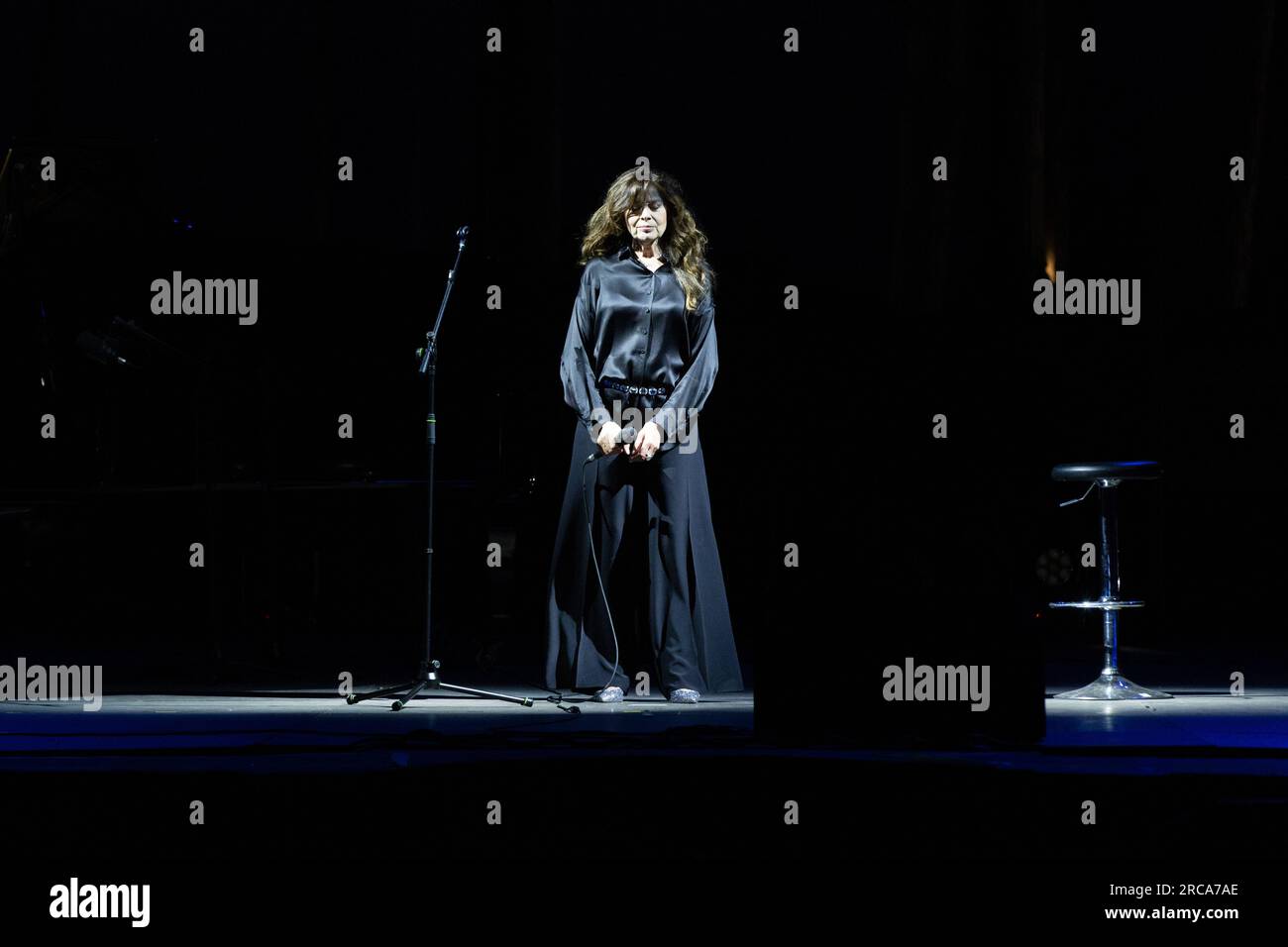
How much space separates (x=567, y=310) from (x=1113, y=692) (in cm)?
311

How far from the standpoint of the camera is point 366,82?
7.57 m

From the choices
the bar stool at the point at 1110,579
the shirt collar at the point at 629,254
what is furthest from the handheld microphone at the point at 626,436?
the bar stool at the point at 1110,579

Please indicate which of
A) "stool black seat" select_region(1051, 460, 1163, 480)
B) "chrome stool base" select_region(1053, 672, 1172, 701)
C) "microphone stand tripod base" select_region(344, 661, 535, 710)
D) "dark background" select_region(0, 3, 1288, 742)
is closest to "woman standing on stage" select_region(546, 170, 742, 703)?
"microphone stand tripod base" select_region(344, 661, 535, 710)

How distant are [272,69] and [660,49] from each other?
2.08 m

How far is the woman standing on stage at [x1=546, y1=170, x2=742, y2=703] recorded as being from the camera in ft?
13.8

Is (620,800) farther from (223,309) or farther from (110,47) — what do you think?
(110,47)

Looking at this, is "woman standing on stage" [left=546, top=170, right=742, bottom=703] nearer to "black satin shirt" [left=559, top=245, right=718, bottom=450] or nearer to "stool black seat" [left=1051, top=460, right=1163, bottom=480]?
"black satin shirt" [left=559, top=245, right=718, bottom=450]

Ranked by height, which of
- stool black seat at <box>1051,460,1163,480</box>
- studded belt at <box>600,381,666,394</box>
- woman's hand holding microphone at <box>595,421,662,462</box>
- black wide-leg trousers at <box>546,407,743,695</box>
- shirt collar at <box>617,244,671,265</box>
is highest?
shirt collar at <box>617,244,671,265</box>

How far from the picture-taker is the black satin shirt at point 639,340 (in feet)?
13.8

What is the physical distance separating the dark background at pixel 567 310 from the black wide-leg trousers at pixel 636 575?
0.76 metres

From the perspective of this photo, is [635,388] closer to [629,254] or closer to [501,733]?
[629,254]

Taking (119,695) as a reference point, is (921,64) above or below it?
above

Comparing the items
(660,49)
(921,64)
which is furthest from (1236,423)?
(660,49)

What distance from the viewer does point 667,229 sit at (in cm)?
421
